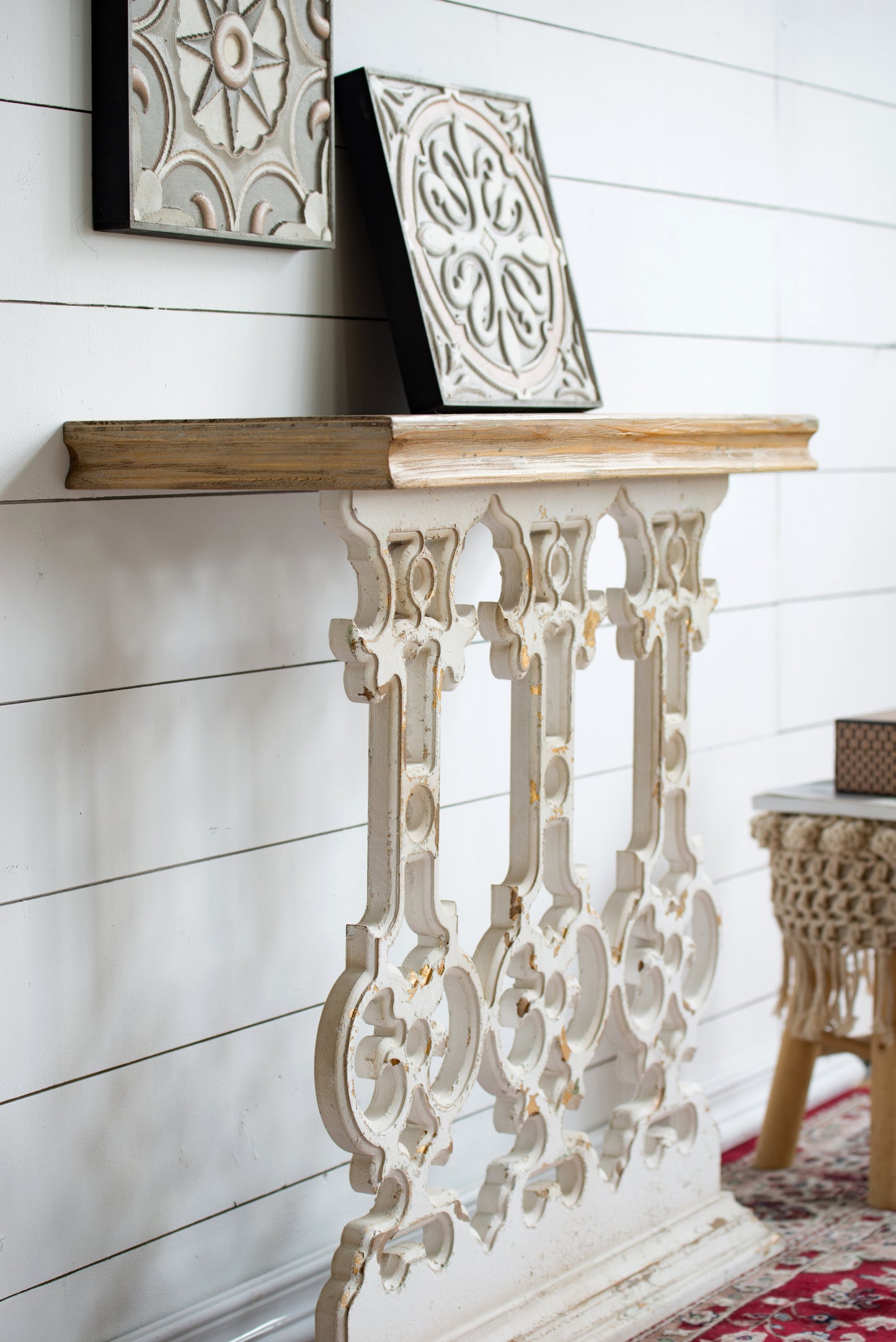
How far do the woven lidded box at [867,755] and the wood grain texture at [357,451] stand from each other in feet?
2.08

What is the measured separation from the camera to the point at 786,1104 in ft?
6.44

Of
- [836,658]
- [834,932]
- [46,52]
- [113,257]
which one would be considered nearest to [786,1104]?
[834,932]

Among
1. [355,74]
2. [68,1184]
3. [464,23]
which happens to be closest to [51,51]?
[355,74]

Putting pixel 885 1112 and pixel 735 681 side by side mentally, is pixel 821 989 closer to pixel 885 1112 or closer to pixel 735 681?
pixel 885 1112

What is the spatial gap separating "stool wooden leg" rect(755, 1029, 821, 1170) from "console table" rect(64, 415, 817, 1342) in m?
0.24

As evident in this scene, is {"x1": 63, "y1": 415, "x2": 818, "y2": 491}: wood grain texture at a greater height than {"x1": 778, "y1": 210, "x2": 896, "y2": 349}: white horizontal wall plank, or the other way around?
{"x1": 778, "y1": 210, "x2": 896, "y2": 349}: white horizontal wall plank

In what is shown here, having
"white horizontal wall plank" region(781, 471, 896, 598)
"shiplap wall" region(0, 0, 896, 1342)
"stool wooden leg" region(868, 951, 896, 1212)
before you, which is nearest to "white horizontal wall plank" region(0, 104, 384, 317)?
"shiplap wall" region(0, 0, 896, 1342)

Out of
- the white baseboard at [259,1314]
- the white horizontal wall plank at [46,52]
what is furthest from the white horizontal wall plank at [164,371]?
the white baseboard at [259,1314]

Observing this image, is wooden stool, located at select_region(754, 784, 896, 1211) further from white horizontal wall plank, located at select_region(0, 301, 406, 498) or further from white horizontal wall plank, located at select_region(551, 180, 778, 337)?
white horizontal wall plank, located at select_region(0, 301, 406, 498)

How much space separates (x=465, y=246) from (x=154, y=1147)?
2.98 feet

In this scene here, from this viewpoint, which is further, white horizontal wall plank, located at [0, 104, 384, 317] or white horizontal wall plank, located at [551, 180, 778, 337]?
white horizontal wall plank, located at [551, 180, 778, 337]

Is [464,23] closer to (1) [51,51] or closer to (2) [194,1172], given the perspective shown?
(1) [51,51]

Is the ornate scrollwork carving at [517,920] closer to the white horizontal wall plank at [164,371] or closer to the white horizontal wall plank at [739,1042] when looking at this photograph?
the white horizontal wall plank at [164,371]

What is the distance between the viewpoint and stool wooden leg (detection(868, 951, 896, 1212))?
1.82 metres
